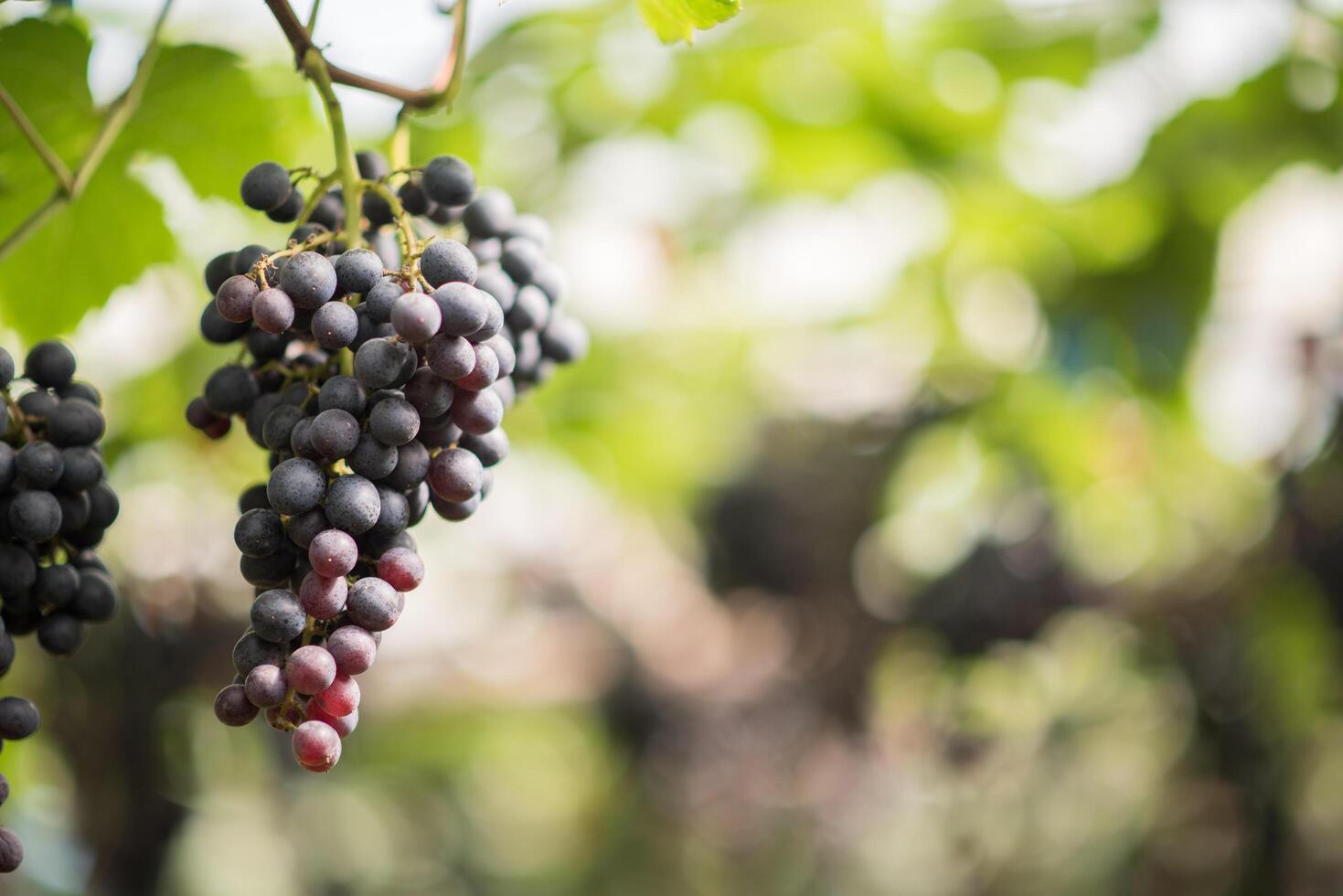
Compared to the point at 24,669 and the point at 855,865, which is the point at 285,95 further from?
the point at 855,865

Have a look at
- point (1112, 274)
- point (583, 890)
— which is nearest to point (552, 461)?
point (1112, 274)

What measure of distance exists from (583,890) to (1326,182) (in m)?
3.51

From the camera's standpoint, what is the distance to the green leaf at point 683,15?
59 cm

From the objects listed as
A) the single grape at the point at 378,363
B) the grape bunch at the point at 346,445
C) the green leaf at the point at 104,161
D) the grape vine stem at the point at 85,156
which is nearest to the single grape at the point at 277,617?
the grape bunch at the point at 346,445

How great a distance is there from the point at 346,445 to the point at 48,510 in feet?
0.71

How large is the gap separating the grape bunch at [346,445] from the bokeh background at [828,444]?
1.35ft

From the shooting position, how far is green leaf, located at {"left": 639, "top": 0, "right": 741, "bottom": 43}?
59 cm

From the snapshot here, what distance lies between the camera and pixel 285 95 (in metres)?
1.27

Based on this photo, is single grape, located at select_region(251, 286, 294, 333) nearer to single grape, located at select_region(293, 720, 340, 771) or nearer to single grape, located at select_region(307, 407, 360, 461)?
single grape, located at select_region(307, 407, 360, 461)

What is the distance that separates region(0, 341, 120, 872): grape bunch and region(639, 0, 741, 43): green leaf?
41 centimetres

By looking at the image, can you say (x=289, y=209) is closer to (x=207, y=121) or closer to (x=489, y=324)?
(x=489, y=324)

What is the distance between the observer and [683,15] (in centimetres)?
61

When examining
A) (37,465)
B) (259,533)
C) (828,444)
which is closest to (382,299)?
(259,533)

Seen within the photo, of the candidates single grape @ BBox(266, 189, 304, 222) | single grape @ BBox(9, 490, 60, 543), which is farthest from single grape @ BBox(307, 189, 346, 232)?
single grape @ BBox(9, 490, 60, 543)
